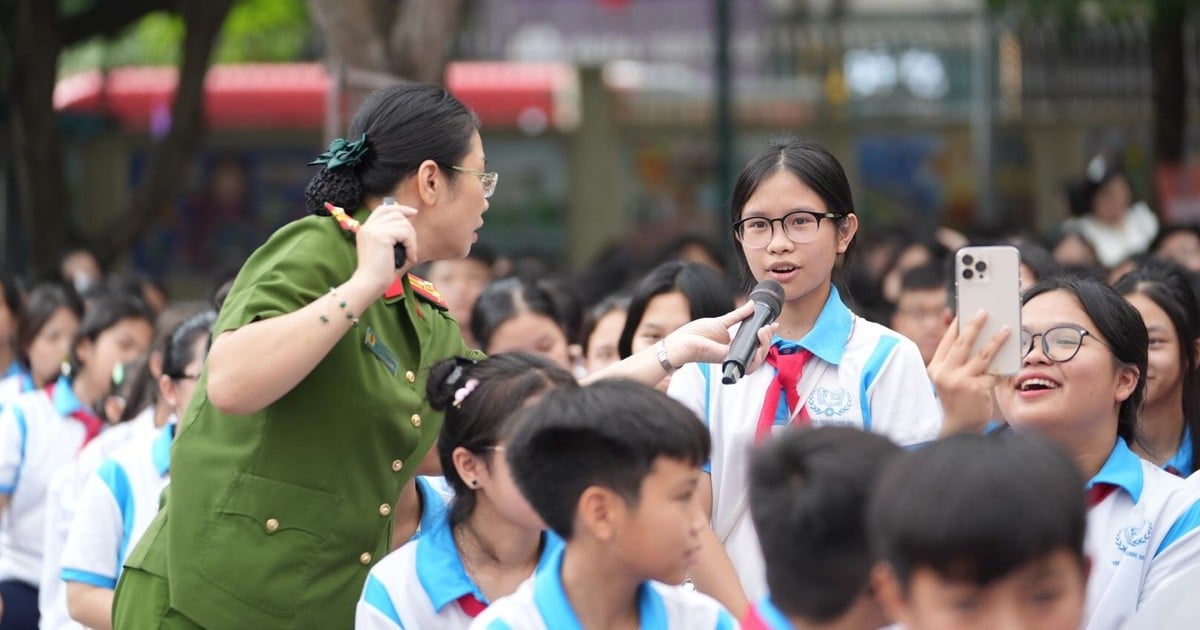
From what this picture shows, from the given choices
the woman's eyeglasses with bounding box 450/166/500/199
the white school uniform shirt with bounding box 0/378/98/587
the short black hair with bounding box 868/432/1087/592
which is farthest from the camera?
the white school uniform shirt with bounding box 0/378/98/587

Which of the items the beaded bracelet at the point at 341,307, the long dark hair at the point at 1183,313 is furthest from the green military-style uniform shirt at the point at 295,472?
the long dark hair at the point at 1183,313

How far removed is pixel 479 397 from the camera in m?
3.40

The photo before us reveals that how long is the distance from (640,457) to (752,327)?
1.96 ft

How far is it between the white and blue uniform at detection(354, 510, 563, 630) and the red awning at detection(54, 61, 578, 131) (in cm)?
1226

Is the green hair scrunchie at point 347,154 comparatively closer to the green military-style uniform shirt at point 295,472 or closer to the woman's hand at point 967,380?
the green military-style uniform shirt at point 295,472

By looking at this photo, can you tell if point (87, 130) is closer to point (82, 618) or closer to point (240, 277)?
point (82, 618)

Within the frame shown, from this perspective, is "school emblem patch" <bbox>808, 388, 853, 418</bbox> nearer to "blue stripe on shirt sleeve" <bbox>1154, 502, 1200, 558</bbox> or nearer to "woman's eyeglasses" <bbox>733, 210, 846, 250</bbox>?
"woman's eyeglasses" <bbox>733, 210, 846, 250</bbox>

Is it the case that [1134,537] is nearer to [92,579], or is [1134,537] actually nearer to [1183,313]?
[1183,313]

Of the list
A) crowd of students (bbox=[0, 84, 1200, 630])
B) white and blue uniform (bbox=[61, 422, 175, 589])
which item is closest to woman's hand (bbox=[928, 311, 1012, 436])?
crowd of students (bbox=[0, 84, 1200, 630])

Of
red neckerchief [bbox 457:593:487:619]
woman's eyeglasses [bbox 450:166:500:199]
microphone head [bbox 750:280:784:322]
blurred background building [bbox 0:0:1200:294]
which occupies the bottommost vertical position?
blurred background building [bbox 0:0:1200:294]

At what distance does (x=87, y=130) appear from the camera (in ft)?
51.7

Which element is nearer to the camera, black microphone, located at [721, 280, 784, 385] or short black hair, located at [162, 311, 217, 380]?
black microphone, located at [721, 280, 784, 385]

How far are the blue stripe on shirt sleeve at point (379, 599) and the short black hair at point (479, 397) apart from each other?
0.71ft

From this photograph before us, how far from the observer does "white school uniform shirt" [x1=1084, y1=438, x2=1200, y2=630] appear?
3533mm
